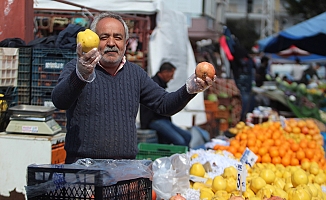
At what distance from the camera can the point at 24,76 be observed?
183 inches

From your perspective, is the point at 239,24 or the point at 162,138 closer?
the point at 162,138

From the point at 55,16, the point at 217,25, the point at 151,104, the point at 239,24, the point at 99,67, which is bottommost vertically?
the point at 151,104

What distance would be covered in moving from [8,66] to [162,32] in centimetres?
435

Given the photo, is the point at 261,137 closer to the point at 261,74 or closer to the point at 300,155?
the point at 300,155

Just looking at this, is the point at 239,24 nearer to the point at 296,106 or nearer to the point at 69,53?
the point at 296,106

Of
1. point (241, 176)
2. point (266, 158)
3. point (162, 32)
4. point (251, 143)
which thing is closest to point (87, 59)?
point (241, 176)

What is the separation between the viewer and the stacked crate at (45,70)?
15.3 ft

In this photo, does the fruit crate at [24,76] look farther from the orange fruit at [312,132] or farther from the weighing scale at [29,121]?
the orange fruit at [312,132]

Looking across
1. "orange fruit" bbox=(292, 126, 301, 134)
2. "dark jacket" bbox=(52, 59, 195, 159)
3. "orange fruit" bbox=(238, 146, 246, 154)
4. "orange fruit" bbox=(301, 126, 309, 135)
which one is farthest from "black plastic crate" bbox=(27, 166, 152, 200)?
"orange fruit" bbox=(301, 126, 309, 135)

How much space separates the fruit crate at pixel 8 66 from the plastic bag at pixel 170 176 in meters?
1.62

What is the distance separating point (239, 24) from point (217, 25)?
90.6 feet

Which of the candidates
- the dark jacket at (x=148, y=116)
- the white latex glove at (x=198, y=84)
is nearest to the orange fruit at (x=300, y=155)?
the dark jacket at (x=148, y=116)

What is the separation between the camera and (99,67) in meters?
3.08

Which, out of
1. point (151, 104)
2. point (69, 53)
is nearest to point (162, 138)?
point (69, 53)
